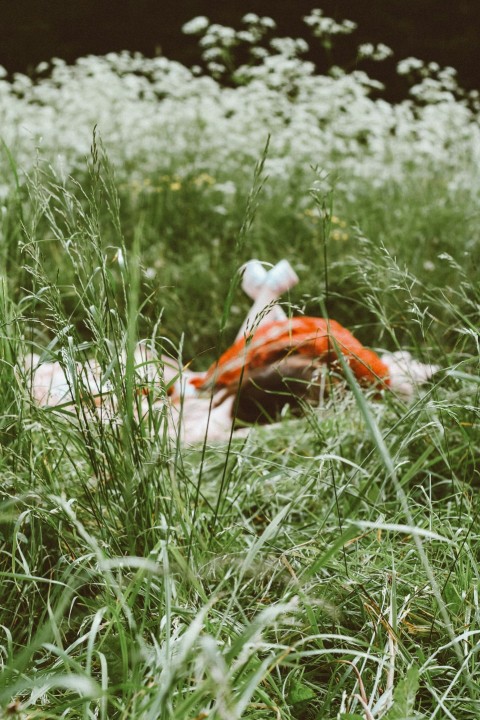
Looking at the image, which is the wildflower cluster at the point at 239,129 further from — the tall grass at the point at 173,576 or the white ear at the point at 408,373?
the tall grass at the point at 173,576

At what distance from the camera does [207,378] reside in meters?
2.87

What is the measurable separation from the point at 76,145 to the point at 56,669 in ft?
14.0

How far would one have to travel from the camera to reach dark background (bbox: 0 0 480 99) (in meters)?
9.69

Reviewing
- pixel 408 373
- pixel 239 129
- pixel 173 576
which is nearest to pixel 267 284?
pixel 408 373

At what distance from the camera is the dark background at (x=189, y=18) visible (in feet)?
31.8

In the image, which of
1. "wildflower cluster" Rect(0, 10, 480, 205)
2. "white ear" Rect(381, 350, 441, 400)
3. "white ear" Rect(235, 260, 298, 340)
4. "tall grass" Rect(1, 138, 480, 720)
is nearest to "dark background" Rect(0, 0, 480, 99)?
"wildflower cluster" Rect(0, 10, 480, 205)

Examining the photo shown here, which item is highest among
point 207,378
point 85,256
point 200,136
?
point 200,136

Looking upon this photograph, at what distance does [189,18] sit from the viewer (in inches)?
403

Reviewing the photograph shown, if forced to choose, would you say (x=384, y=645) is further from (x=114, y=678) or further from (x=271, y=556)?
(x=114, y=678)

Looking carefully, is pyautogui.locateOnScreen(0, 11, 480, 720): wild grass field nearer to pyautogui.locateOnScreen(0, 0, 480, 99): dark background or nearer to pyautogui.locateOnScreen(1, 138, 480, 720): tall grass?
pyautogui.locateOnScreen(1, 138, 480, 720): tall grass

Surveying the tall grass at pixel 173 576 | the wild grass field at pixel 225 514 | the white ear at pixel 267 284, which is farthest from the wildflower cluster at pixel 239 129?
the tall grass at pixel 173 576

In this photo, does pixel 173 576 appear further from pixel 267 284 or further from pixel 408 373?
pixel 267 284

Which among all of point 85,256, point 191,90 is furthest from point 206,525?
point 191,90

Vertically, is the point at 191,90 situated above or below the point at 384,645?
above
